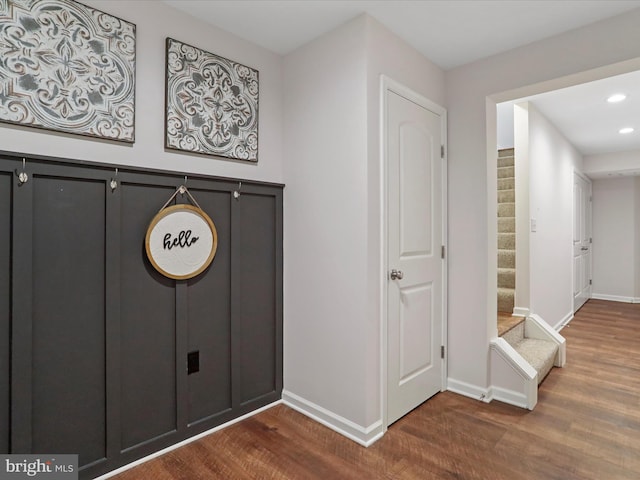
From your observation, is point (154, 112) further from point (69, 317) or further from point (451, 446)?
point (451, 446)

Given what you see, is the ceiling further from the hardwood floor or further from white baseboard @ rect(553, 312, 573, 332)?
white baseboard @ rect(553, 312, 573, 332)

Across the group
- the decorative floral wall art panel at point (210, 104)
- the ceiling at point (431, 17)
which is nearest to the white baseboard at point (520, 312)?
the ceiling at point (431, 17)

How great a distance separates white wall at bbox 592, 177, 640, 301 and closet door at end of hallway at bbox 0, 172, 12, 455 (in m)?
7.77

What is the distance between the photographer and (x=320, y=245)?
7.52 ft

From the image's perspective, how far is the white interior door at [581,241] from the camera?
530 cm

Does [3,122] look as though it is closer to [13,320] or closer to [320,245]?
[13,320]

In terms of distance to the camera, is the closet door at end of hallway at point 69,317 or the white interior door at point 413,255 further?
the white interior door at point 413,255

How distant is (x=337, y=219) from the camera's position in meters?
2.19

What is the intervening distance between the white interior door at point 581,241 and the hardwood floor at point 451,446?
3093 millimetres

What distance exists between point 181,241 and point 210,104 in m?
0.80

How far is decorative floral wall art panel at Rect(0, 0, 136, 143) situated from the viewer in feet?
4.97

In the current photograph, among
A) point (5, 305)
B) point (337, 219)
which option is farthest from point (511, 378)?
point (5, 305)

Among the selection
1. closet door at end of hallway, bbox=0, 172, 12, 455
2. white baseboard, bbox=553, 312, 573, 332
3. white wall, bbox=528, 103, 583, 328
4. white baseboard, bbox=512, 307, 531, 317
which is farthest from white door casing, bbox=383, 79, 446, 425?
white baseboard, bbox=553, 312, 573, 332

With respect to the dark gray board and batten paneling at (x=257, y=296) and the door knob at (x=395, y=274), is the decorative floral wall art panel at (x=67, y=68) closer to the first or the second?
the dark gray board and batten paneling at (x=257, y=296)
